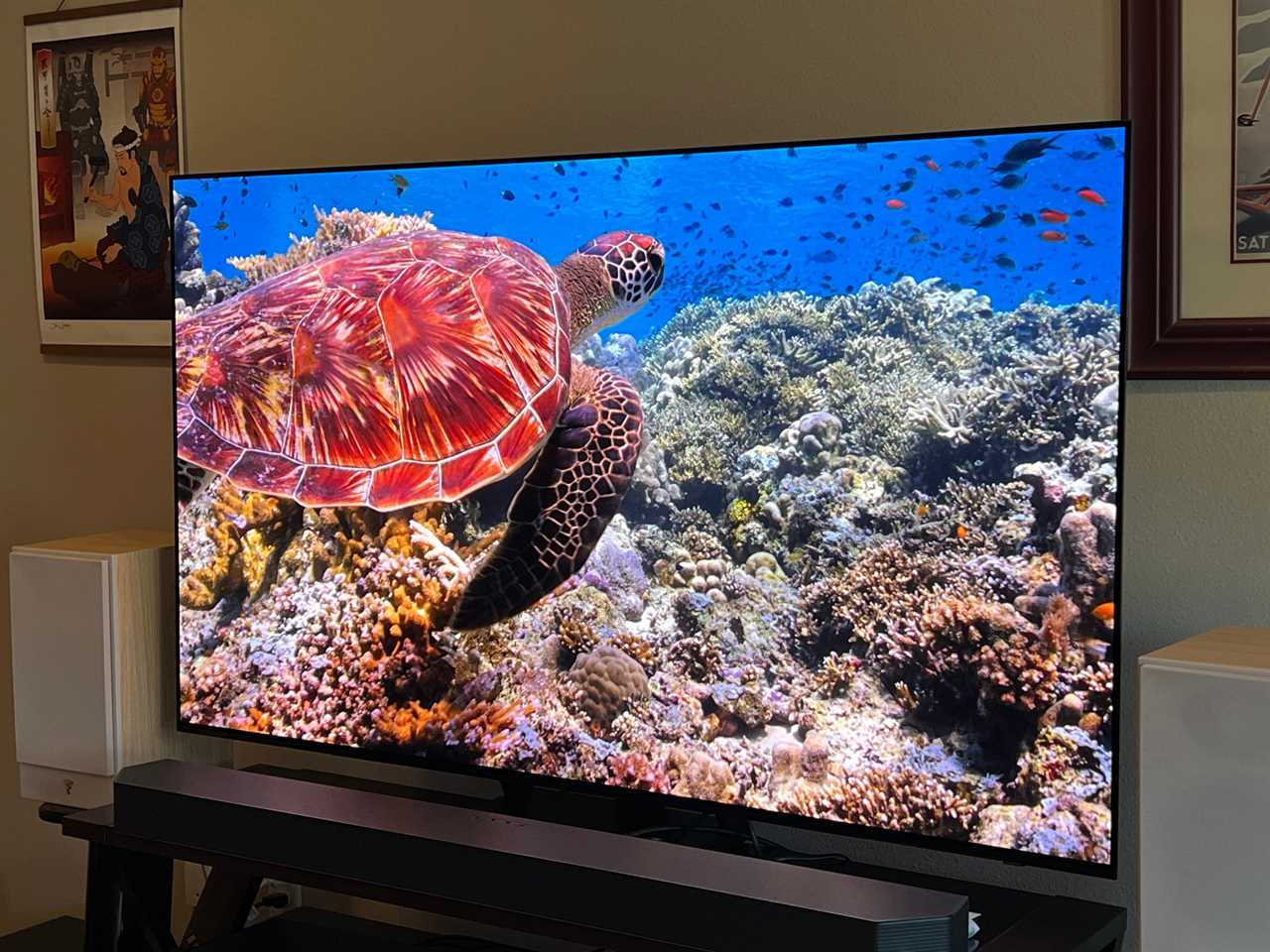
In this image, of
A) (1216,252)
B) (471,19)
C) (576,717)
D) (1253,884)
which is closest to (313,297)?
(471,19)

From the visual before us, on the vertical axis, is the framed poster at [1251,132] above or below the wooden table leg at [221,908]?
above

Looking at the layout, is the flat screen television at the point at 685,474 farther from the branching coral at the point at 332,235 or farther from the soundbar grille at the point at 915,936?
the soundbar grille at the point at 915,936

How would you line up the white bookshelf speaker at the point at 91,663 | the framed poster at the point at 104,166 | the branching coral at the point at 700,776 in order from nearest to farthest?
1. the branching coral at the point at 700,776
2. the white bookshelf speaker at the point at 91,663
3. the framed poster at the point at 104,166

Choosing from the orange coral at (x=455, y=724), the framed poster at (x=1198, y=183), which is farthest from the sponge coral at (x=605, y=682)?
the framed poster at (x=1198, y=183)

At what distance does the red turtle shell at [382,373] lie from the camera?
7.02 ft

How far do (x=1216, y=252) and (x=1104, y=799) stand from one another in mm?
732

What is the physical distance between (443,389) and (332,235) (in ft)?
1.07

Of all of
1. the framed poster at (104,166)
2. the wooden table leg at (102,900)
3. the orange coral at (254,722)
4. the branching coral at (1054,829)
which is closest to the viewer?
the branching coral at (1054,829)

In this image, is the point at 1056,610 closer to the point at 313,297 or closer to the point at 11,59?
the point at 313,297

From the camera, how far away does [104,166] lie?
9.71 feet

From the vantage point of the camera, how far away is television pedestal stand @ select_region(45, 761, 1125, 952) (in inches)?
65.1

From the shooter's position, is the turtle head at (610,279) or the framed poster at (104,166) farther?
the framed poster at (104,166)

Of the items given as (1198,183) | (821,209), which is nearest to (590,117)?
(821,209)

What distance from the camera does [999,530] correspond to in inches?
70.7
